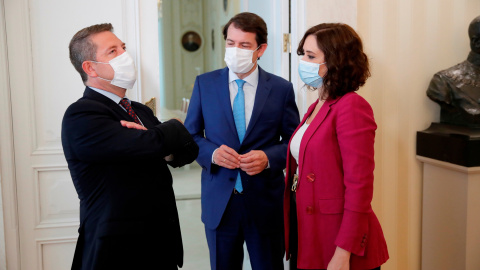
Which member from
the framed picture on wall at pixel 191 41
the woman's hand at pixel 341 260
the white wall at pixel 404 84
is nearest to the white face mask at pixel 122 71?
the woman's hand at pixel 341 260

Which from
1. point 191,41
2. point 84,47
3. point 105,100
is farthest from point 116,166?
point 191,41

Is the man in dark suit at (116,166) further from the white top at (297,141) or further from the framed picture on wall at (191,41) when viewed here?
the framed picture on wall at (191,41)

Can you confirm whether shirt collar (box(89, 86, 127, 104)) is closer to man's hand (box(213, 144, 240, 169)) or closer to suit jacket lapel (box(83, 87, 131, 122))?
suit jacket lapel (box(83, 87, 131, 122))

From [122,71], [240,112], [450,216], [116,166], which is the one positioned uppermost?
[122,71]

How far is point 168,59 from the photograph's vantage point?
33.2 ft

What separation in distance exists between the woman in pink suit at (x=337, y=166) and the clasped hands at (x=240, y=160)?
1.26 feet

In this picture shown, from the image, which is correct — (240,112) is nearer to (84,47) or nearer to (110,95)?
(110,95)

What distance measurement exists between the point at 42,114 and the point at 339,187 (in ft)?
6.01

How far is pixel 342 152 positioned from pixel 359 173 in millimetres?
96

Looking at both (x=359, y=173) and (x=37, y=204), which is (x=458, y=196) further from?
(x=37, y=204)

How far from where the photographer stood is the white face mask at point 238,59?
229 centimetres

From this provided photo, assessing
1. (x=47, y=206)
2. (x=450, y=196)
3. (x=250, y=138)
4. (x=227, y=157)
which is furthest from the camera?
(x=450, y=196)

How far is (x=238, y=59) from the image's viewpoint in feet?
7.50

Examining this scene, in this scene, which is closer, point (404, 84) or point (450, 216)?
point (450, 216)
